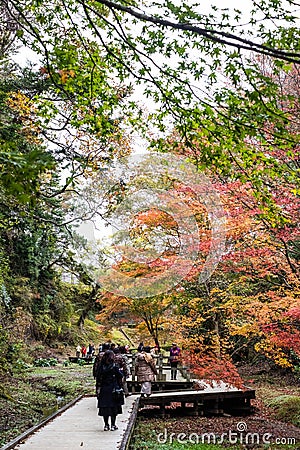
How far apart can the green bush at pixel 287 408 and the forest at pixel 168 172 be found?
1.21 m

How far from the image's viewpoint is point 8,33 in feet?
39.6

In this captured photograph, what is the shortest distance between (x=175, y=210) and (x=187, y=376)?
494 centimetres

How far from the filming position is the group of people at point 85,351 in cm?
2467

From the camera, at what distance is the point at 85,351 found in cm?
2616

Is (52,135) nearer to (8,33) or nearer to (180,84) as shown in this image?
(8,33)

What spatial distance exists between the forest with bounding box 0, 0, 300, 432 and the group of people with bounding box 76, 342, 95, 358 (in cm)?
546

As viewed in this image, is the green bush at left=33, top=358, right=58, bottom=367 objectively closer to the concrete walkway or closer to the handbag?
the concrete walkway

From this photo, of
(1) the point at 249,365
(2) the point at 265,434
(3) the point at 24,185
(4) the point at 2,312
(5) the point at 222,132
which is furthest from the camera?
(1) the point at 249,365

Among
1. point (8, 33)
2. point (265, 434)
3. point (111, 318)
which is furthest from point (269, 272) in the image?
point (111, 318)

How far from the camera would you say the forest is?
4.16 metres

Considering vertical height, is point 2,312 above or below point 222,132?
below

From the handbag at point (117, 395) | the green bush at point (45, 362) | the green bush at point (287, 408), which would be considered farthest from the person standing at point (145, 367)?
the green bush at point (45, 362)

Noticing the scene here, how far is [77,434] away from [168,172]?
829 cm

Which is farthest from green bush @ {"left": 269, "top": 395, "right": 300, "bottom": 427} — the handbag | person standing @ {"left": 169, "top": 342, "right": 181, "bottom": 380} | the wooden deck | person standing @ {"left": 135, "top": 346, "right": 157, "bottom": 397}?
the handbag
